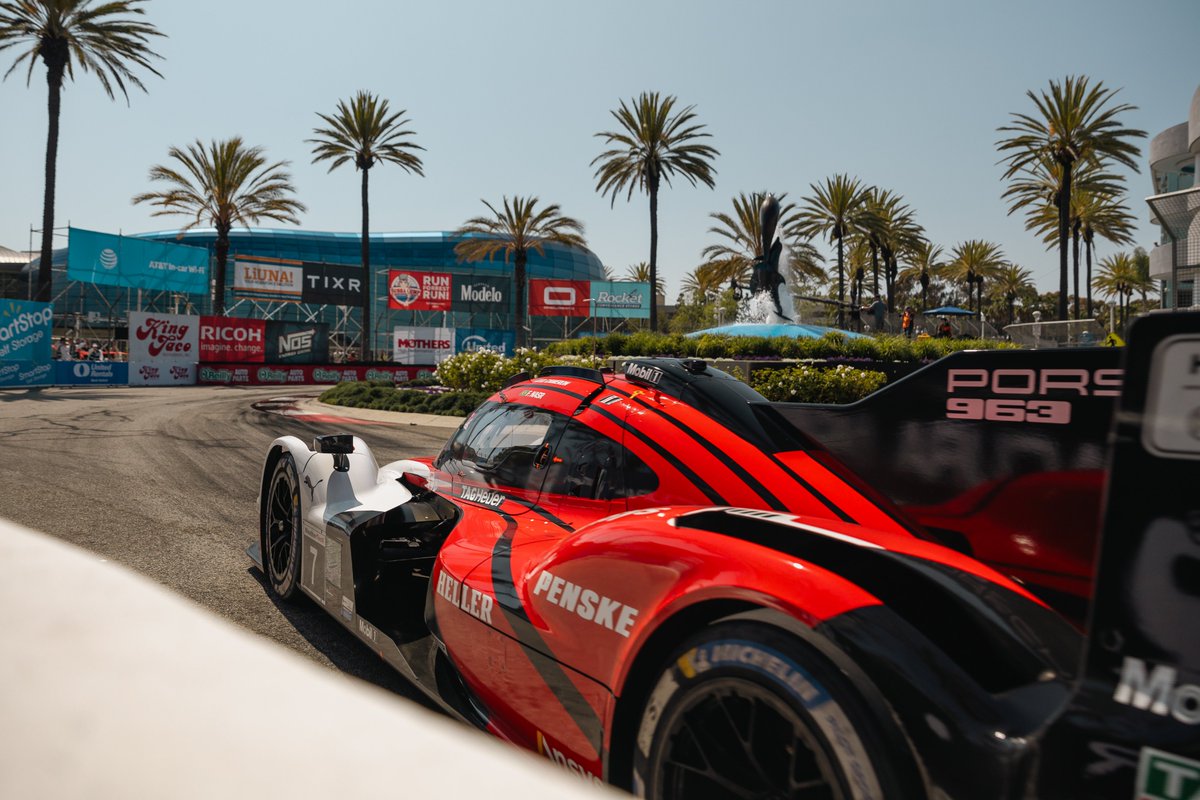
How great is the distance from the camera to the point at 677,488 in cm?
274

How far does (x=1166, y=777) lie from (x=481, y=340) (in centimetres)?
4614

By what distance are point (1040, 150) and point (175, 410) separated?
1374 inches

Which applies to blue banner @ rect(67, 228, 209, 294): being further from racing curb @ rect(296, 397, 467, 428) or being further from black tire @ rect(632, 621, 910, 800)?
black tire @ rect(632, 621, 910, 800)

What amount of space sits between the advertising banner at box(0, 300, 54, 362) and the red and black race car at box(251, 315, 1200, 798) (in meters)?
29.6

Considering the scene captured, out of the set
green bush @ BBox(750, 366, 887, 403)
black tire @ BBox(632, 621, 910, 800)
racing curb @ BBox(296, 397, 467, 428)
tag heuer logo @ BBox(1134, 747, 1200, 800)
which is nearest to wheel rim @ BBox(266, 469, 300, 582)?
black tire @ BBox(632, 621, 910, 800)

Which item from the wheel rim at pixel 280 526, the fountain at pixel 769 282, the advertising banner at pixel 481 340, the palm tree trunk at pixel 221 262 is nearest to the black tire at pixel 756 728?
the wheel rim at pixel 280 526

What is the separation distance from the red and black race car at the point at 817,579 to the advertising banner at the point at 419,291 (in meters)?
51.4

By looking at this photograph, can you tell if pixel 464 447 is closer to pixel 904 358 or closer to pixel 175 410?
pixel 175 410

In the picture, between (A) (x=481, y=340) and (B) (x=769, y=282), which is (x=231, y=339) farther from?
(B) (x=769, y=282)

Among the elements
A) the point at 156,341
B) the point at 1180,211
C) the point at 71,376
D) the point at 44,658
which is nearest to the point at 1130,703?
the point at 44,658

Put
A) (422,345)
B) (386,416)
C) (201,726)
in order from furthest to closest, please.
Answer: (422,345) < (386,416) < (201,726)

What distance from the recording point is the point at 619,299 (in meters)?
56.3

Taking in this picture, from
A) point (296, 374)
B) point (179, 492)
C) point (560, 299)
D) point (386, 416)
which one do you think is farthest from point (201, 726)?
point (560, 299)

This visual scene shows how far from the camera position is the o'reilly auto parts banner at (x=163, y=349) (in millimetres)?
31938
